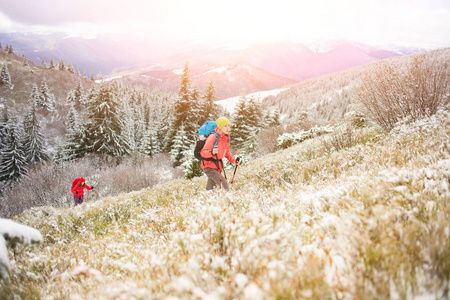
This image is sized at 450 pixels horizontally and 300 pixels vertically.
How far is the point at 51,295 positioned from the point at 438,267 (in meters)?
3.49

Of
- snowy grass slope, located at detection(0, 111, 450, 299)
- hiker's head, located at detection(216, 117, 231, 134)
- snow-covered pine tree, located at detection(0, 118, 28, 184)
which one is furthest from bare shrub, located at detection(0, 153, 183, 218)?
snowy grass slope, located at detection(0, 111, 450, 299)

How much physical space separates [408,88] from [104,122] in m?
36.2

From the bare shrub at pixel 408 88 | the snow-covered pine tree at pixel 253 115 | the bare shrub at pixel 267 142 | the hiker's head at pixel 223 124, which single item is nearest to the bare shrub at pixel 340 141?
the bare shrub at pixel 408 88

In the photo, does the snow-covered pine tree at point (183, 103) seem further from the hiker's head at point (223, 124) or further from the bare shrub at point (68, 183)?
the hiker's head at point (223, 124)

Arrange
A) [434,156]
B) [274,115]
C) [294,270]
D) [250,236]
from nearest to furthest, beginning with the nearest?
[294,270]
[250,236]
[434,156]
[274,115]

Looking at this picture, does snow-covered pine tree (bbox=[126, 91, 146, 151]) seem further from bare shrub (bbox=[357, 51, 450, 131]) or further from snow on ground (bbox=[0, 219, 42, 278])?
snow on ground (bbox=[0, 219, 42, 278])

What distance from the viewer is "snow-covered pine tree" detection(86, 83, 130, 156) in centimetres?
3319

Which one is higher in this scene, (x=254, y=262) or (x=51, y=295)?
(x=254, y=262)

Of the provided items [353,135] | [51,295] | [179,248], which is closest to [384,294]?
[179,248]

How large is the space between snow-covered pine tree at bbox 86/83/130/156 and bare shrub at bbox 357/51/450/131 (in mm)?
34735

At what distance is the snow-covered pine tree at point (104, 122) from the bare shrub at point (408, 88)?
114 ft

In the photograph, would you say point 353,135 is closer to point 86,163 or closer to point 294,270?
point 294,270

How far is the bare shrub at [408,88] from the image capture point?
7.40 meters

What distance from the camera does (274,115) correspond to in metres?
37.8
